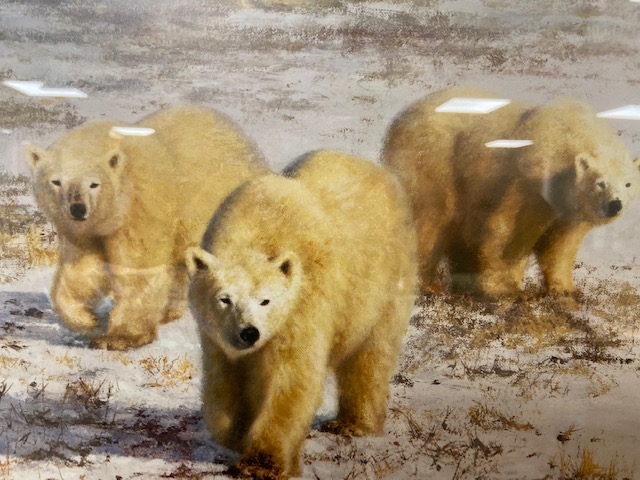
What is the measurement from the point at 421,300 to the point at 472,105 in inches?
28.5

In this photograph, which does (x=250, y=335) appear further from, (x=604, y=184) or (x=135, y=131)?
(x=604, y=184)

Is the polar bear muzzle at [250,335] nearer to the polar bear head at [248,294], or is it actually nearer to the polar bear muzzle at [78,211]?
the polar bear head at [248,294]

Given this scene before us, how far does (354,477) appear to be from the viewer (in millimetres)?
1999

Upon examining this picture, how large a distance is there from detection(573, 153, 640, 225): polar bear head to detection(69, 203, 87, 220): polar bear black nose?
5.72 ft

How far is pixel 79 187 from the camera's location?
6.57 feet

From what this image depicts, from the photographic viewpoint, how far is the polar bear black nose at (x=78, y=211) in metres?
2.00

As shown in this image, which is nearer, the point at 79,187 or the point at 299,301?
the point at 299,301

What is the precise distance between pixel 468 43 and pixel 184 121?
1.05m

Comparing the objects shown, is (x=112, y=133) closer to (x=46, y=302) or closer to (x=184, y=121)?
(x=184, y=121)

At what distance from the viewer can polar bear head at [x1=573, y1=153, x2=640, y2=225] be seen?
203 centimetres

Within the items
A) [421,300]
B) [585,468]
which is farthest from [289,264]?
[585,468]

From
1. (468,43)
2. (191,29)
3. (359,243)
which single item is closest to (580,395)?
(359,243)

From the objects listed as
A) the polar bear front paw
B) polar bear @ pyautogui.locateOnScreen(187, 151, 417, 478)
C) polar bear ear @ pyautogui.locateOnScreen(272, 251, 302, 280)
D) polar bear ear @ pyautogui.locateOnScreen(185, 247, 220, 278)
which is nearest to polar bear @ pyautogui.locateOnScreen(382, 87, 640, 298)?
polar bear @ pyautogui.locateOnScreen(187, 151, 417, 478)

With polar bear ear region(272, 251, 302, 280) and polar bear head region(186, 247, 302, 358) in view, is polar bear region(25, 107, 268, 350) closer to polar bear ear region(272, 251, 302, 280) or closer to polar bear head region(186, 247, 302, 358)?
polar bear head region(186, 247, 302, 358)
